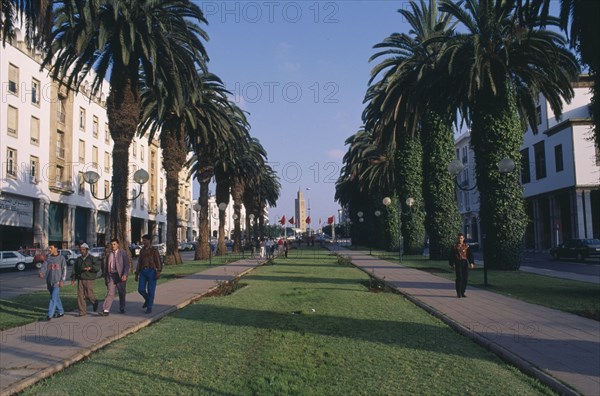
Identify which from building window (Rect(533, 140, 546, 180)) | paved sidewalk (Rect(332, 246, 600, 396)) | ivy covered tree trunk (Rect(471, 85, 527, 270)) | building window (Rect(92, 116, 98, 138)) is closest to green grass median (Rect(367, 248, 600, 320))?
paved sidewalk (Rect(332, 246, 600, 396))

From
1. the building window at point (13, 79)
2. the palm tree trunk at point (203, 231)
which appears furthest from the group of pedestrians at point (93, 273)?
the building window at point (13, 79)

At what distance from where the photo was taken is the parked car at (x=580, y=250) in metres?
35.3

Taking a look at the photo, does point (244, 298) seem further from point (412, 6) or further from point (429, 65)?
point (412, 6)

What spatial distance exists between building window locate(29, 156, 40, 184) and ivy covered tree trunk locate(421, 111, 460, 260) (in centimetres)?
3228

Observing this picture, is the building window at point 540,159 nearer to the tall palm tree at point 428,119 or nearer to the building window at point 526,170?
the building window at point 526,170

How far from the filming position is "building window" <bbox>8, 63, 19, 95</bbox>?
134 feet

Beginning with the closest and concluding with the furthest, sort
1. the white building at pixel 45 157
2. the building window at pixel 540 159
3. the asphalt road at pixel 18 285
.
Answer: the asphalt road at pixel 18 285 < the white building at pixel 45 157 < the building window at pixel 540 159

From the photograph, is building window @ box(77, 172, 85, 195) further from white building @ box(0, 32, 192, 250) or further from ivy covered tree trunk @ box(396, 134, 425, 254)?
ivy covered tree trunk @ box(396, 134, 425, 254)

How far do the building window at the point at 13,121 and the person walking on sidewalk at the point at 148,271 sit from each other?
34.5m

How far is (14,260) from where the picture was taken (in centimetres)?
3578

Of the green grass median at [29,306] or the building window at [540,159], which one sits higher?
the building window at [540,159]

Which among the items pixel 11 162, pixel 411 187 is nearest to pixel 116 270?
pixel 411 187

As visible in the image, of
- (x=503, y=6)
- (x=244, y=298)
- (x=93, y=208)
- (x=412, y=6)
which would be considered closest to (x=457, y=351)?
(x=503, y=6)

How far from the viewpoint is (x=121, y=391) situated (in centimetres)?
586
